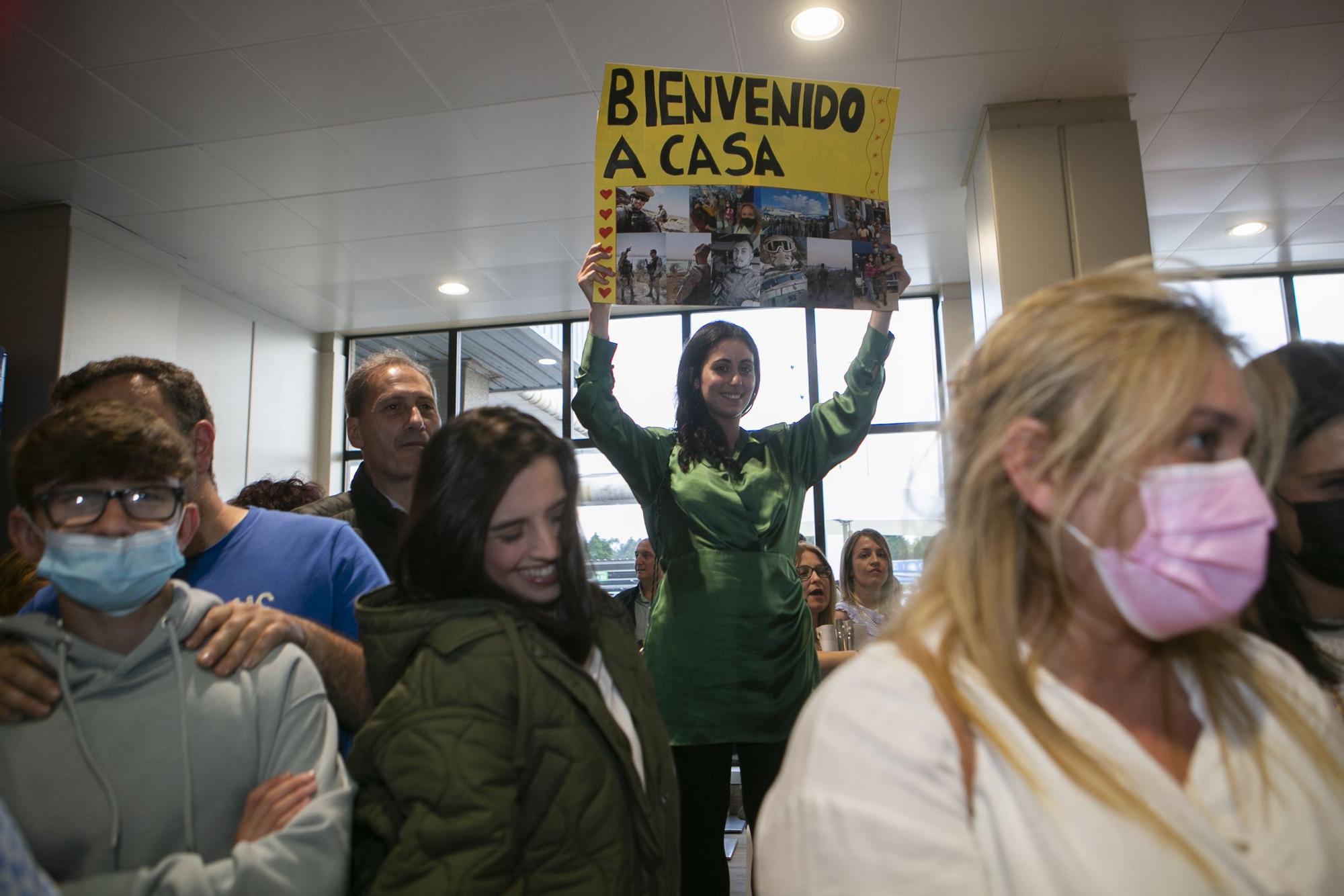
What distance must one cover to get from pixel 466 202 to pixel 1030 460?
430 cm

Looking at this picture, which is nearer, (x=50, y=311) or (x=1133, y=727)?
(x=1133, y=727)

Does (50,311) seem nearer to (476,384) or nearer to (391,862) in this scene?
(476,384)

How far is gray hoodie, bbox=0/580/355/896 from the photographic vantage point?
0.99 m

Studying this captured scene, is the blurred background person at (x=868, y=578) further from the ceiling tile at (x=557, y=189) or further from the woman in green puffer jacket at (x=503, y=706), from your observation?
the woman in green puffer jacket at (x=503, y=706)

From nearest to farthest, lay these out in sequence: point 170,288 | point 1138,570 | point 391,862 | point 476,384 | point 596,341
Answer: point 1138,570, point 391,862, point 596,341, point 170,288, point 476,384

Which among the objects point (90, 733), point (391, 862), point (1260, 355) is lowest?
point (391, 862)

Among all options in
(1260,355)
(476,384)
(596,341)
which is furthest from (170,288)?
(1260,355)

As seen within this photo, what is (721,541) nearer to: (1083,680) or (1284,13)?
(1083,680)

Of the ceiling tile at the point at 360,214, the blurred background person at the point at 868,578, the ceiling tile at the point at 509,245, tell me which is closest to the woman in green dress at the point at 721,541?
the blurred background person at the point at 868,578

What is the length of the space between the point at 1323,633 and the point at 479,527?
1240mm

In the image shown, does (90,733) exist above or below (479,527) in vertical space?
below

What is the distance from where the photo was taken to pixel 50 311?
14.6ft

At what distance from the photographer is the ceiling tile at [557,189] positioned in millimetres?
4344

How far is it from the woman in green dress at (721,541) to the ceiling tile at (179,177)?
10.4 feet
